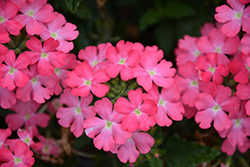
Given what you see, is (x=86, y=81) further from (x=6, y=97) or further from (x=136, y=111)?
(x=6, y=97)

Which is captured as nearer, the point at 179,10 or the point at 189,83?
the point at 189,83

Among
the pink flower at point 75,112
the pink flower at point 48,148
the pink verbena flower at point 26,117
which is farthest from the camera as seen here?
the pink flower at point 48,148

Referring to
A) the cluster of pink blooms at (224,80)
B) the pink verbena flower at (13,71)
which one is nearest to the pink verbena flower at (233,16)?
the cluster of pink blooms at (224,80)

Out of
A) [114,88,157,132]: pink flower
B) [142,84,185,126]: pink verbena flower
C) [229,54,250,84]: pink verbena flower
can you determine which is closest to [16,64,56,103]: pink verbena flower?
[114,88,157,132]: pink flower

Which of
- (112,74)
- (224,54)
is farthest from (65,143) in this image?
(224,54)

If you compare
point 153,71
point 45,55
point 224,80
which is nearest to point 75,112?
point 45,55

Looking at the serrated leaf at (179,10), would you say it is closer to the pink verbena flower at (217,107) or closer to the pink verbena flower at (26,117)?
the pink verbena flower at (217,107)
